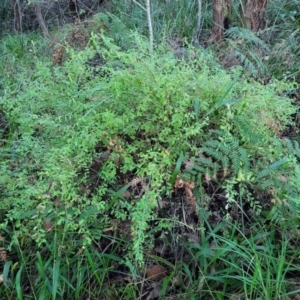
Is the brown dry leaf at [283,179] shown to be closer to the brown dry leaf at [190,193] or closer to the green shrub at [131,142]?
the green shrub at [131,142]

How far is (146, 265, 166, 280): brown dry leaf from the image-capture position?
7.21 ft

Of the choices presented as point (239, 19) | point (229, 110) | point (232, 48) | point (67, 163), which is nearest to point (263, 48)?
point (232, 48)

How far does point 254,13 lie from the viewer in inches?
154

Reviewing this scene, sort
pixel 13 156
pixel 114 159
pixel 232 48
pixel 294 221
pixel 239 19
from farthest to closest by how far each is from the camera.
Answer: pixel 239 19 → pixel 232 48 → pixel 13 156 → pixel 114 159 → pixel 294 221

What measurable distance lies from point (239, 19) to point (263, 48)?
0.54m

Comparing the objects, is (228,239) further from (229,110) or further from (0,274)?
(0,274)

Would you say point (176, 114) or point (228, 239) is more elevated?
point (176, 114)

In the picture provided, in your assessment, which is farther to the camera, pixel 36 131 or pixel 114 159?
pixel 36 131

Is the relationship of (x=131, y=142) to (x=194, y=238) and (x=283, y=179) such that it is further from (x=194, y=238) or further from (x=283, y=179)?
(x=283, y=179)

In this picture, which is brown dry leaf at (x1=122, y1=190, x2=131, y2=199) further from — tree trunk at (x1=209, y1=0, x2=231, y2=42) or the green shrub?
tree trunk at (x1=209, y1=0, x2=231, y2=42)

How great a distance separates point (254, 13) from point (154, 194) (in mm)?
2409

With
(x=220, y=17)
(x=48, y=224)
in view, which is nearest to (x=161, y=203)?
(x=48, y=224)

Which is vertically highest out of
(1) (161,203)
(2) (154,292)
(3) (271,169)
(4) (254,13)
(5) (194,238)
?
(4) (254,13)

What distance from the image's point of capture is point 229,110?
93.3 inches
